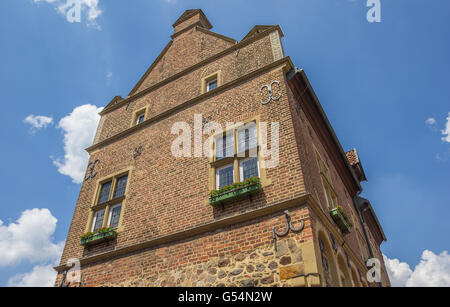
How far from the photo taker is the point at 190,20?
56.0ft

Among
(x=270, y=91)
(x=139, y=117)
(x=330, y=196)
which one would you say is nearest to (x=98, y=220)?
(x=139, y=117)

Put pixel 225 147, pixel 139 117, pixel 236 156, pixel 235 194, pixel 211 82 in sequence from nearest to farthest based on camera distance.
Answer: pixel 235 194 < pixel 236 156 < pixel 225 147 < pixel 211 82 < pixel 139 117

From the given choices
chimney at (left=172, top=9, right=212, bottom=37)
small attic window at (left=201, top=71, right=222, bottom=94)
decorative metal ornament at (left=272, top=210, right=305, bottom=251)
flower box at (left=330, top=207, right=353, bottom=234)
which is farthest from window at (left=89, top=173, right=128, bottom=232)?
chimney at (left=172, top=9, right=212, bottom=37)

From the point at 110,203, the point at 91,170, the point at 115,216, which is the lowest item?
the point at 115,216

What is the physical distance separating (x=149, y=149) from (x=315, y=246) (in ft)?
24.5

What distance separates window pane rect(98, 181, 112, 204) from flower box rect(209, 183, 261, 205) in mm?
5221

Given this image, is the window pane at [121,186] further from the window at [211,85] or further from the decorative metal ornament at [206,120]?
the window at [211,85]

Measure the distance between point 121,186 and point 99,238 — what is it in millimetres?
2291

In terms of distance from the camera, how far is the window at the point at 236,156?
9203mm

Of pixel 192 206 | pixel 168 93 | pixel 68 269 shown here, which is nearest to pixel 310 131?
pixel 192 206

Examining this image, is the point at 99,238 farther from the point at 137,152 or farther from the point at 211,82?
the point at 211,82

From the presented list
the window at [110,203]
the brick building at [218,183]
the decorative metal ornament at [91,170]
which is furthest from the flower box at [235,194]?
the decorative metal ornament at [91,170]

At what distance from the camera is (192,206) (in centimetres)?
932
